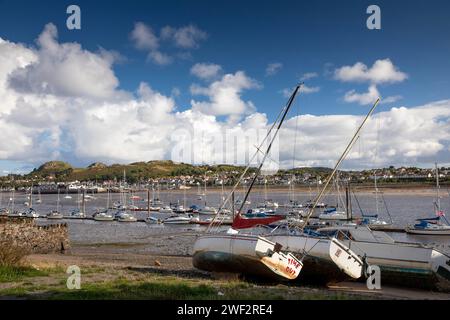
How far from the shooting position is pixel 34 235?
34.9m

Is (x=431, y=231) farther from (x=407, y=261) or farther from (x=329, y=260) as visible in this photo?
(x=329, y=260)

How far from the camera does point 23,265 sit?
19391 mm

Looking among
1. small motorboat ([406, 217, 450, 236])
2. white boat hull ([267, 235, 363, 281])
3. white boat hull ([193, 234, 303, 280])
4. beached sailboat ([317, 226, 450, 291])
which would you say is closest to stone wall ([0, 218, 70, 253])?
white boat hull ([193, 234, 303, 280])

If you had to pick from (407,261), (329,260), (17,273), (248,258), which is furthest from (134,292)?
(407,261)

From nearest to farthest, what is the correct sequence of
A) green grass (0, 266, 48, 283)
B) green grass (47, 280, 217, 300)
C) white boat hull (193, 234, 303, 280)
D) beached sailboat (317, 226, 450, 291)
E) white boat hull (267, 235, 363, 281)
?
green grass (47, 280, 217, 300), green grass (0, 266, 48, 283), white boat hull (193, 234, 303, 280), white boat hull (267, 235, 363, 281), beached sailboat (317, 226, 450, 291)

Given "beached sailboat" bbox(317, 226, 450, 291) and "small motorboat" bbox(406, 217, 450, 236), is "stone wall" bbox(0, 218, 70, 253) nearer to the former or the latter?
"beached sailboat" bbox(317, 226, 450, 291)

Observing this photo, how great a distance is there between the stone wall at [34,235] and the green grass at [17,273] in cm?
1417

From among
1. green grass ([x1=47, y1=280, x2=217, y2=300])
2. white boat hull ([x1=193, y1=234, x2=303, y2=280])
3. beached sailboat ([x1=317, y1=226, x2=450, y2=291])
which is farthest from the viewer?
beached sailboat ([x1=317, y1=226, x2=450, y2=291])

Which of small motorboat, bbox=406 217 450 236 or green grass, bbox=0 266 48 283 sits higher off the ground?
green grass, bbox=0 266 48 283

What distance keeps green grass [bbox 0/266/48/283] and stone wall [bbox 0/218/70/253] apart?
14170 millimetres

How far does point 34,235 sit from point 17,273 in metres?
18.2

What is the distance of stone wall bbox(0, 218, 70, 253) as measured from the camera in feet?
107
